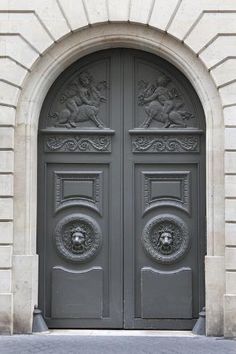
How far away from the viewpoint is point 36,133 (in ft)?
31.0

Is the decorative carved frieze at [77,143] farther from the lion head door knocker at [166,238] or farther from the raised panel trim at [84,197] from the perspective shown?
the lion head door knocker at [166,238]

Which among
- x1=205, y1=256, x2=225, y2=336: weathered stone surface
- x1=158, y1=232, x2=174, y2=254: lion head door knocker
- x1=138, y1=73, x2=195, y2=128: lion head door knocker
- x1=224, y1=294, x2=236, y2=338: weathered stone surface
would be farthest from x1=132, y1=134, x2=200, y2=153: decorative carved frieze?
x1=224, y1=294, x2=236, y2=338: weathered stone surface

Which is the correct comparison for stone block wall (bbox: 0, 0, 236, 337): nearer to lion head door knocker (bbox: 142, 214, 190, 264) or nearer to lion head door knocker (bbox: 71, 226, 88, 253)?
lion head door knocker (bbox: 142, 214, 190, 264)

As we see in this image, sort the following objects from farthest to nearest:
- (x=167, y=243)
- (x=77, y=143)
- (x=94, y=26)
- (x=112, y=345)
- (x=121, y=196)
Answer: (x=77, y=143)
(x=121, y=196)
(x=167, y=243)
(x=94, y=26)
(x=112, y=345)

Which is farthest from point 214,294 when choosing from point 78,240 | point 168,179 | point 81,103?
point 81,103

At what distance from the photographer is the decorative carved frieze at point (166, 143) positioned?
31.4 ft

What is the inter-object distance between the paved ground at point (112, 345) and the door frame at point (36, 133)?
13.8 inches

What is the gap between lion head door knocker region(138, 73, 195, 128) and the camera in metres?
9.63

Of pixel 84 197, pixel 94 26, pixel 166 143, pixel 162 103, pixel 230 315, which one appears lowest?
pixel 230 315

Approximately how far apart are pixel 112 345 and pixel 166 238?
171 cm

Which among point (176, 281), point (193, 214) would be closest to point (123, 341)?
point (176, 281)

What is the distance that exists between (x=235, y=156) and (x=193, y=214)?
42.6 inches

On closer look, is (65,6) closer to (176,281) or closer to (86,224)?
(86,224)

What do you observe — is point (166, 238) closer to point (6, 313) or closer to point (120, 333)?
point (120, 333)
